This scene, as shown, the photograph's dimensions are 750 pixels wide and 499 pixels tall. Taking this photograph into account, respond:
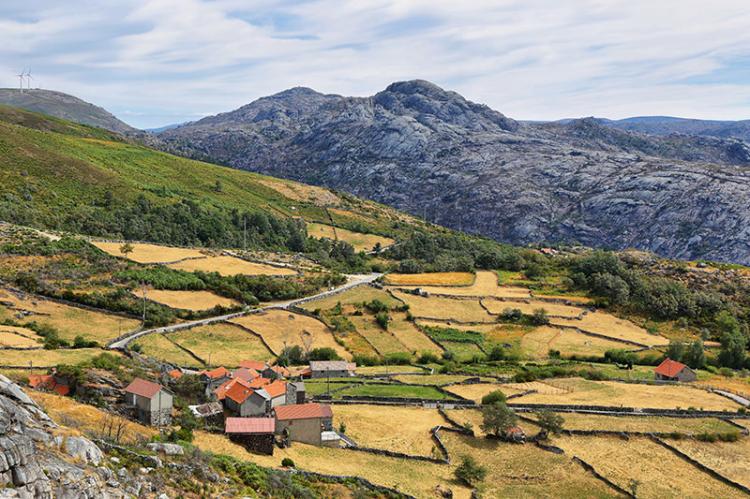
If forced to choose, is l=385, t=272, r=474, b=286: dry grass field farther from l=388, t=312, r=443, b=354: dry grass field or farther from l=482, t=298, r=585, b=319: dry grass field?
l=388, t=312, r=443, b=354: dry grass field

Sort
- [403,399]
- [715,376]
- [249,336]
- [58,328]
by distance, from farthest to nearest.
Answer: [249,336]
[715,376]
[58,328]
[403,399]

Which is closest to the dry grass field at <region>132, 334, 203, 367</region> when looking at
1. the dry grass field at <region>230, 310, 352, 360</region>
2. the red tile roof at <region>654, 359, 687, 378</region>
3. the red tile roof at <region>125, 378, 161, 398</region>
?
the dry grass field at <region>230, 310, 352, 360</region>

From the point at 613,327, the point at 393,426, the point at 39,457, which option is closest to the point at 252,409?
the point at 393,426

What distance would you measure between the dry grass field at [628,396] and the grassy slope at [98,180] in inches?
3503

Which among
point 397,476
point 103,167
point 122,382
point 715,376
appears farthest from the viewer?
point 103,167

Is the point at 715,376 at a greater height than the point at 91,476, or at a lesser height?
lesser

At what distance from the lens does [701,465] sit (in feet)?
133

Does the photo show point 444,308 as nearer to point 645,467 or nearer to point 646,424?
point 646,424

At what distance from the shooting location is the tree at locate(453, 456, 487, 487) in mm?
36656

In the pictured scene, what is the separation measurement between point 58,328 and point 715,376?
70.0 m

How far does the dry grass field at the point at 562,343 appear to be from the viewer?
76.6 meters

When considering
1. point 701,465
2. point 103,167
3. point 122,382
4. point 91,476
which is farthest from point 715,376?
point 103,167

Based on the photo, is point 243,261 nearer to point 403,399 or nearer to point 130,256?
point 130,256

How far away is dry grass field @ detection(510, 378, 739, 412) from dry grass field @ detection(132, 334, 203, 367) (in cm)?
3125
